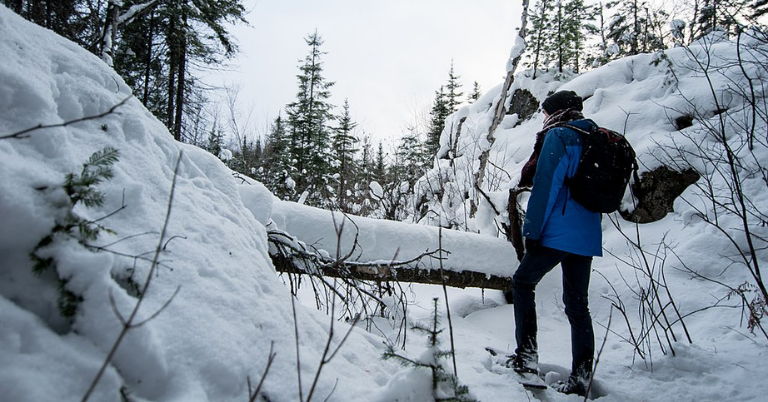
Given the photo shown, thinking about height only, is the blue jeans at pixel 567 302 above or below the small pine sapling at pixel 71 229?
below

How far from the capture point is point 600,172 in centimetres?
217

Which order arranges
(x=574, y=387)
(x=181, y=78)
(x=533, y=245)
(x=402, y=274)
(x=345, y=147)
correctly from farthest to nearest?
1. (x=345, y=147)
2. (x=181, y=78)
3. (x=402, y=274)
4. (x=533, y=245)
5. (x=574, y=387)

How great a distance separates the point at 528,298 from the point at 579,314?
1.07 ft

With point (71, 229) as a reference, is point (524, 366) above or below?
below

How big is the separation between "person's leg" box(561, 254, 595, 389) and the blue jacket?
0.13m

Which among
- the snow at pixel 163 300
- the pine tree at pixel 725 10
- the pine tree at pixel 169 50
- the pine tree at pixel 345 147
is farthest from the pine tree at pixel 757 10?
the pine tree at pixel 345 147

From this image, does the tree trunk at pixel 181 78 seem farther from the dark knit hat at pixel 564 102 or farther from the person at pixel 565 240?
the person at pixel 565 240

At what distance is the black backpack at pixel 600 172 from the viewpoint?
85.4 inches

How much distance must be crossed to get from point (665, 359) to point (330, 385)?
107 inches

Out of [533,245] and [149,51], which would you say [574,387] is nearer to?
[533,245]

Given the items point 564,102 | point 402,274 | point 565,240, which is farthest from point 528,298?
point 564,102

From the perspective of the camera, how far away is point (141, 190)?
120 centimetres

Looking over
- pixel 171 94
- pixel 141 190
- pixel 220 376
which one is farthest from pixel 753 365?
pixel 171 94

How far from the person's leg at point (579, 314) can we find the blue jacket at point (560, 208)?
0.42ft
